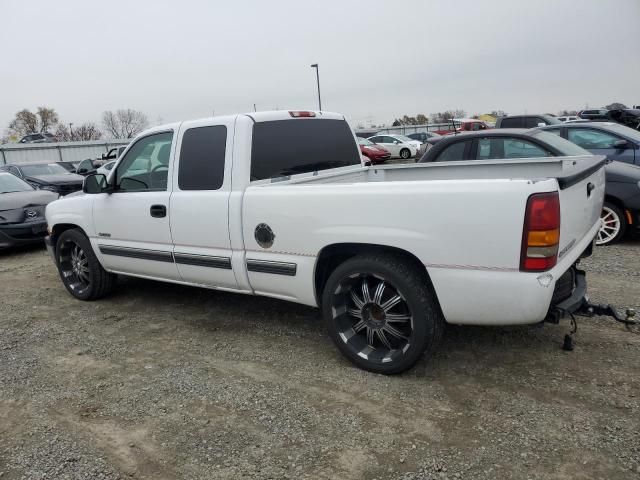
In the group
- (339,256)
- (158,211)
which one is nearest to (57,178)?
Answer: (158,211)

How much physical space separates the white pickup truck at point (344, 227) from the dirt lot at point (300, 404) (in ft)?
1.42

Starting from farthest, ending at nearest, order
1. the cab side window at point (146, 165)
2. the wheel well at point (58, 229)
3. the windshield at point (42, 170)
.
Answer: the windshield at point (42, 170)
the wheel well at point (58, 229)
the cab side window at point (146, 165)

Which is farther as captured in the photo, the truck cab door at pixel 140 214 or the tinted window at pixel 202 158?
the truck cab door at pixel 140 214

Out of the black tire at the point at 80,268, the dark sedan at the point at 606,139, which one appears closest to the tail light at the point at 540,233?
the black tire at the point at 80,268

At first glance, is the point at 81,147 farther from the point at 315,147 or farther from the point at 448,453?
the point at 448,453

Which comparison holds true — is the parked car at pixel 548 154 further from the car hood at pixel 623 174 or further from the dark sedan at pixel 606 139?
the dark sedan at pixel 606 139

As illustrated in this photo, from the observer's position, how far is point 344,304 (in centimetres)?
353

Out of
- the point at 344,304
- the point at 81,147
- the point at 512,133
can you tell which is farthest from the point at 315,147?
the point at 81,147

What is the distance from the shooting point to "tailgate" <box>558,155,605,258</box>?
2824 mm

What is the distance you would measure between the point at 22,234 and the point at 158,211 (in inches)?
212

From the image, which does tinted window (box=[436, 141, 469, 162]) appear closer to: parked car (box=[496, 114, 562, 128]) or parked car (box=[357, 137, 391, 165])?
parked car (box=[496, 114, 562, 128])

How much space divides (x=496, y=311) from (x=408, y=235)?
677 mm

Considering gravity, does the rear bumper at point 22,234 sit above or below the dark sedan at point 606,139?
below

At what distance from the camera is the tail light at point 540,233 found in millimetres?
2645
